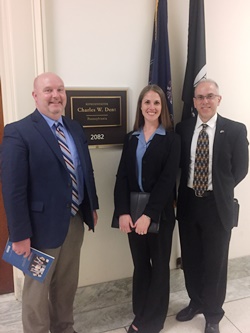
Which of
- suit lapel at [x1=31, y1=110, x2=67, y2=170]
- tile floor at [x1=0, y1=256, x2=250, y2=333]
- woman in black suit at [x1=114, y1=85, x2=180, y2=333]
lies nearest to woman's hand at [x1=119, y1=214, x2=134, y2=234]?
woman in black suit at [x1=114, y1=85, x2=180, y2=333]

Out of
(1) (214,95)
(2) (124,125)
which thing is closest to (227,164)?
(1) (214,95)

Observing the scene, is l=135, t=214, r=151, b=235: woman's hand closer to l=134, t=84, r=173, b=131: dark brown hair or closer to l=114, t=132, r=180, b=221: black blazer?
l=114, t=132, r=180, b=221: black blazer

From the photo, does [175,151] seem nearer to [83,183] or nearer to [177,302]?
[83,183]

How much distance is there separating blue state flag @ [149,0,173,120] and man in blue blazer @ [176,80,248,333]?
0.94 ft

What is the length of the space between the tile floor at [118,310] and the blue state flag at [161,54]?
Answer: 140cm

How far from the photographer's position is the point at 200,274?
2229mm

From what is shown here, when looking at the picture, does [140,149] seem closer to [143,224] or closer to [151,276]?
[143,224]

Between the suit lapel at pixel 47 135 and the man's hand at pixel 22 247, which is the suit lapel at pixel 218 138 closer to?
the suit lapel at pixel 47 135

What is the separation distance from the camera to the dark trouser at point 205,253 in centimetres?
202

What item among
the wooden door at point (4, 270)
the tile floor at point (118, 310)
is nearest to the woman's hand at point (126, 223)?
the tile floor at point (118, 310)

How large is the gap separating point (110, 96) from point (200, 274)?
1.39 meters

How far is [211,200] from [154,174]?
1.33 feet

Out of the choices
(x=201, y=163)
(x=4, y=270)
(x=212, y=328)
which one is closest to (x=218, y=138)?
(x=201, y=163)

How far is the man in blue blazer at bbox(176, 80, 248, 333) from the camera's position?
6.42ft
